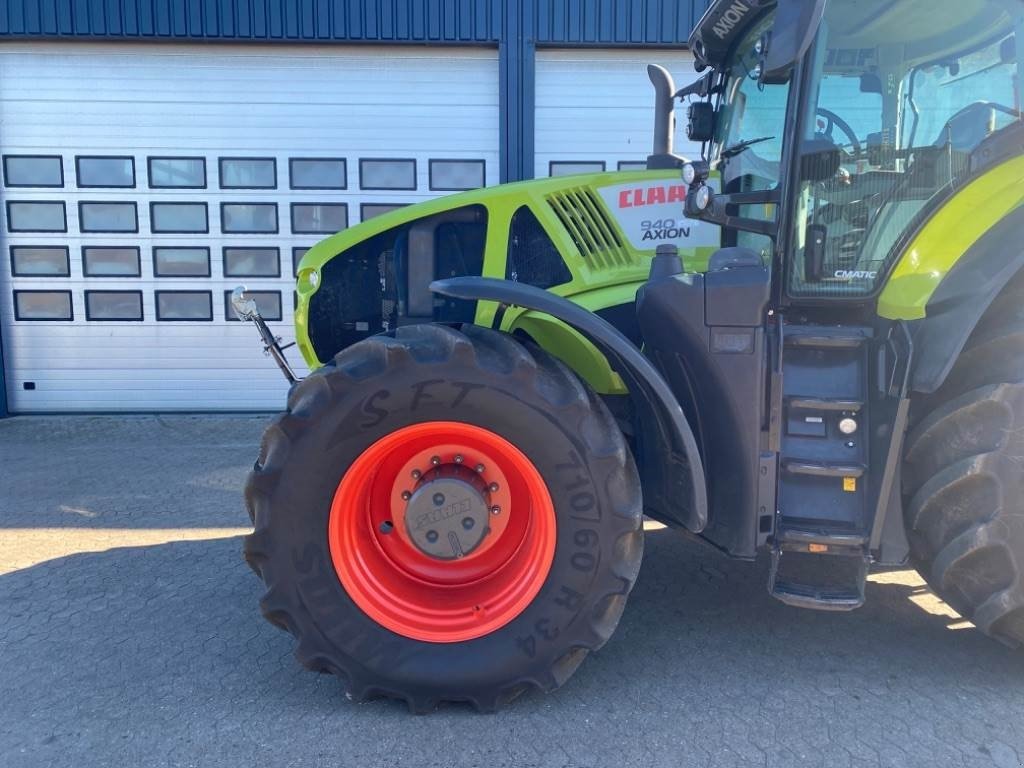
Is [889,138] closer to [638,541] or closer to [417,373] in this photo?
[638,541]

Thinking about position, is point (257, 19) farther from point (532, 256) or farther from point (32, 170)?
point (532, 256)

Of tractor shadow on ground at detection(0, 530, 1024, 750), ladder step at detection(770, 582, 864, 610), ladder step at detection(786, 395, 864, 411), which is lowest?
tractor shadow on ground at detection(0, 530, 1024, 750)

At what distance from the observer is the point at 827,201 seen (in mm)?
2682

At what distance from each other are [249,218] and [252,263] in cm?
44

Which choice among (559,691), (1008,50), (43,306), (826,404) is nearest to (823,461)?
(826,404)

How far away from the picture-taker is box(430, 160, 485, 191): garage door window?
7.41m

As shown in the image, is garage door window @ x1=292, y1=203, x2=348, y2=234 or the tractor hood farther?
garage door window @ x1=292, y1=203, x2=348, y2=234

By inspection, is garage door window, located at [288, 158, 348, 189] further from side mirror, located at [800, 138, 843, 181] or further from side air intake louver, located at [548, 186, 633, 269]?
side mirror, located at [800, 138, 843, 181]

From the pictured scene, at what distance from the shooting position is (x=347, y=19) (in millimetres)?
7082

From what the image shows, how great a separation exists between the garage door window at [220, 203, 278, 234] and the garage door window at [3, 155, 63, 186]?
165 centimetres

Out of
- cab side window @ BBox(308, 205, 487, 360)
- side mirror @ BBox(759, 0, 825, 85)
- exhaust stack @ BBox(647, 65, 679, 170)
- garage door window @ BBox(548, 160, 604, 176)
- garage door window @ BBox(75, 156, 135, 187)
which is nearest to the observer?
side mirror @ BBox(759, 0, 825, 85)

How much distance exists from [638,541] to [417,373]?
0.89 m

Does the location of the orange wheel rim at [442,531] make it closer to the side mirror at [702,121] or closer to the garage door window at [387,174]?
the side mirror at [702,121]

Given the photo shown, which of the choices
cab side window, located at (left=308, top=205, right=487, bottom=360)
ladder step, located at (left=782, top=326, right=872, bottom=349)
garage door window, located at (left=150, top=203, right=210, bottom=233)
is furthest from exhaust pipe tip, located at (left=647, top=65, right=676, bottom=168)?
garage door window, located at (left=150, top=203, right=210, bottom=233)
